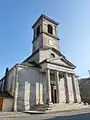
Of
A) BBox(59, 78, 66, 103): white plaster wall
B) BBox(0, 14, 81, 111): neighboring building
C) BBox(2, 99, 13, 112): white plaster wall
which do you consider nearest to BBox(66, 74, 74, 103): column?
BBox(0, 14, 81, 111): neighboring building

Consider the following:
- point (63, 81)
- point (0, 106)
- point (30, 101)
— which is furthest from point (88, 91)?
point (0, 106)

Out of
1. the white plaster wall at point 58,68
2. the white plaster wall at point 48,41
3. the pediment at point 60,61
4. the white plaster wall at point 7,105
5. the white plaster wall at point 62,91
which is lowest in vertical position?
the white plaster wall at point 7,105

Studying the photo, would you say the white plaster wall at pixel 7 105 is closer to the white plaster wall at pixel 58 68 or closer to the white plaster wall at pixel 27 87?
the white plaster wall at pixel 27 87

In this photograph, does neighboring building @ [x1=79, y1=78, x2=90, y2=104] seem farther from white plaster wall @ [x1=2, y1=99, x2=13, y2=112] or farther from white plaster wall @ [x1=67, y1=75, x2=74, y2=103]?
white plaster wall @ [x1=2, y1=99, x2=13, y2=112]

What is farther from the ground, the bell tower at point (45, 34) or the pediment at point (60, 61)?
the bell tower at point (45, 34)

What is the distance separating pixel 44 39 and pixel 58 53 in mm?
3878

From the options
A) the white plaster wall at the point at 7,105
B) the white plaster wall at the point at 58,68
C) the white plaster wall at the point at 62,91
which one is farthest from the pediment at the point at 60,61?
the white plaster wall at the point at 7,105

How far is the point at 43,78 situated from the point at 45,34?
9.39 m

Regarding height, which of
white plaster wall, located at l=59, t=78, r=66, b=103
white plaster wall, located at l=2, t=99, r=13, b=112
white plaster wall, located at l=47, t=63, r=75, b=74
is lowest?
white plaster wall, located at l=2, t=99, r=13, b=112

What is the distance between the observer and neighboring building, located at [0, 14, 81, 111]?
19.1m

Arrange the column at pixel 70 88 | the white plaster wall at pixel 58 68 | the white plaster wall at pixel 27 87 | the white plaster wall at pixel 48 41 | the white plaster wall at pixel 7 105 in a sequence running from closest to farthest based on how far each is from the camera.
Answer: the white plaster wall at pixel 7 105, the white plaster wall at pixel 27 87, the white plaster wall at pixel 58 68, the column at pixel 70 88, the white plaster wall at pixel 48 41

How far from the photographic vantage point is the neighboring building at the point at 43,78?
62.6 ft

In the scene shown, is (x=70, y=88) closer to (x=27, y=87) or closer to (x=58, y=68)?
(x=58, y=68)

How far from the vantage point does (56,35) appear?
94.5 ft
